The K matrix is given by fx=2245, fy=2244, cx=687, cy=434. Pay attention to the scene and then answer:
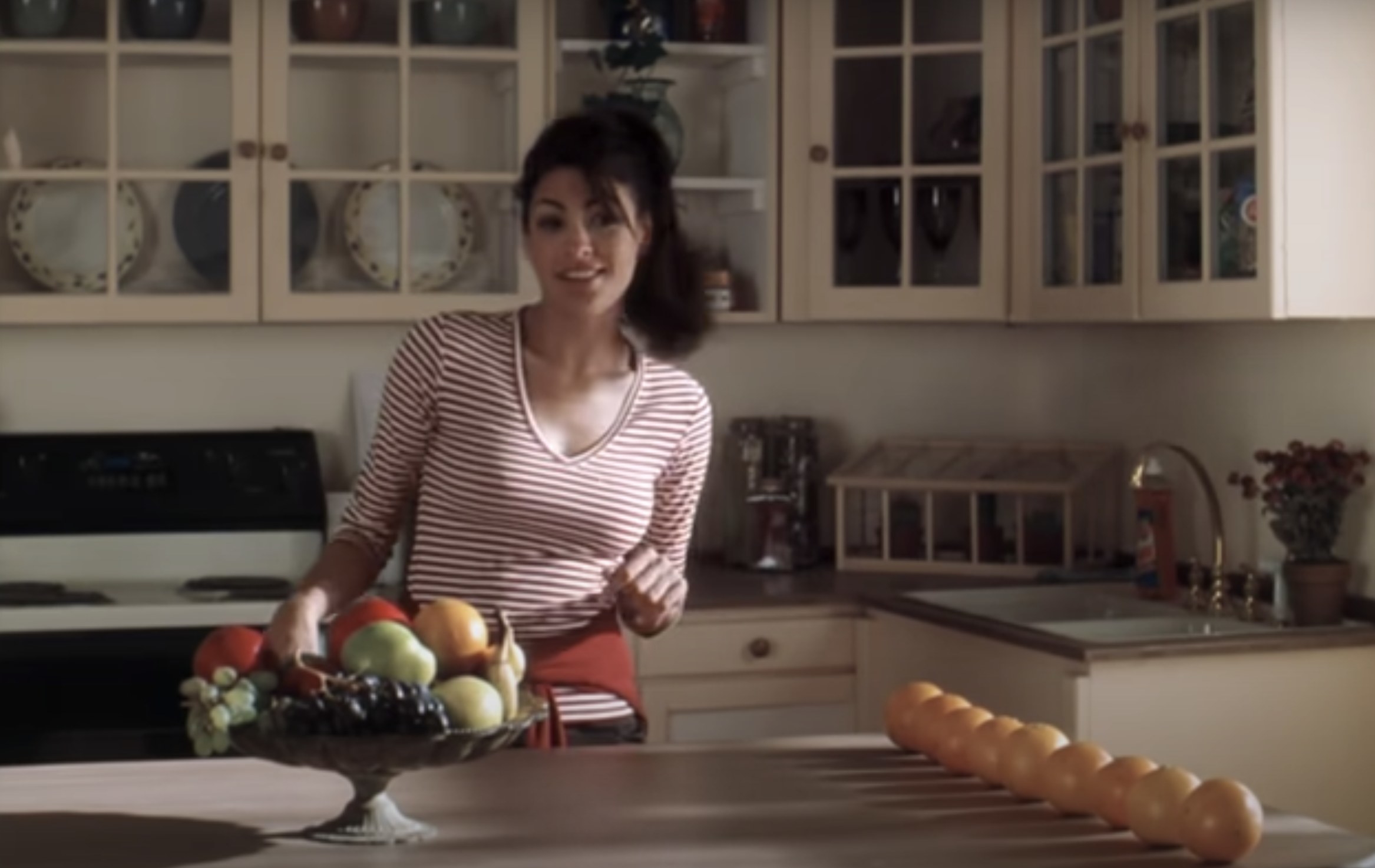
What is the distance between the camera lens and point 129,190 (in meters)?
3.90

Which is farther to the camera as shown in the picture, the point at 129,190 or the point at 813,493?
the point at 813,493

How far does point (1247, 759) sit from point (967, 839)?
156 centimetres

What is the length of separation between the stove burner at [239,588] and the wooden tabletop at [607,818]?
4.65 ft

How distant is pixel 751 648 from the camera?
150 inches

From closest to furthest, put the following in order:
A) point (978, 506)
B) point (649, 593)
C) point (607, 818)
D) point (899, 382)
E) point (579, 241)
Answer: point (607, 818) < point (649, 593) < point (579, 241) < point (978, 506) < point (899, 382)

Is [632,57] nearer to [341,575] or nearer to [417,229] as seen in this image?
[417,229]

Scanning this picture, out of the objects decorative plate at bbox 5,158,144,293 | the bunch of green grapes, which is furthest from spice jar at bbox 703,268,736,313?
the bunch of green grapes

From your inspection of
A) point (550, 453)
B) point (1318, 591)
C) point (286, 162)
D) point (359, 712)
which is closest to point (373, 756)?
point (359, 712)

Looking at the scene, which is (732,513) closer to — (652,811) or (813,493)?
(813,493)

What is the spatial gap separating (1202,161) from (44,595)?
6.62ft

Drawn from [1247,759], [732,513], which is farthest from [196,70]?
[1247,759]

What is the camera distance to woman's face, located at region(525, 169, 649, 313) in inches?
98.4

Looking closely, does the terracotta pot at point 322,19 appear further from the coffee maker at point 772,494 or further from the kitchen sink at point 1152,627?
the kitchen sink at point 1152,627

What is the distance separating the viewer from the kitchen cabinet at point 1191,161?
11.1 ft
